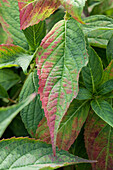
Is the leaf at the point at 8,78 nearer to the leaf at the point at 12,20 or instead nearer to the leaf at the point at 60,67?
the leaf at the point at 12,20

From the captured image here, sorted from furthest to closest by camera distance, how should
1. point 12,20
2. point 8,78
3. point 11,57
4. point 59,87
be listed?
point 8,78 → point 12,20 → point 11,57 → point 59,87

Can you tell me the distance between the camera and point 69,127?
593 millimetres

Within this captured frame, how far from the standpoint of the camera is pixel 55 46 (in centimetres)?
51

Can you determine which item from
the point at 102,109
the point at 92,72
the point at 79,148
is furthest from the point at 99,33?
the point at 79,148

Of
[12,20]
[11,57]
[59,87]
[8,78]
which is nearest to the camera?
[59,87]

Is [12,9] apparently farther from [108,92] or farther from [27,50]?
[108,92]

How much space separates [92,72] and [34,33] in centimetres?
20

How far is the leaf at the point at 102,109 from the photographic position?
1.78ft

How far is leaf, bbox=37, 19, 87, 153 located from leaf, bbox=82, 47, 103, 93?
Answer: 9 cm

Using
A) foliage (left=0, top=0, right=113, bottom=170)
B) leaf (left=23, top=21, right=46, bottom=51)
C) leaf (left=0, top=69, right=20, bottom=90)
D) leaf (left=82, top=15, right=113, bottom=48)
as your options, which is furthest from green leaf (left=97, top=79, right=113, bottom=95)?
leaf (left=0, top=69, right=20, bottom=90)

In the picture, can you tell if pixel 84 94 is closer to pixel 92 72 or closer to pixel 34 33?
pixel 92 72

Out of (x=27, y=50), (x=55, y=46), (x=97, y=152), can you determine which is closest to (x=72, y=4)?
(x=55, y=46)

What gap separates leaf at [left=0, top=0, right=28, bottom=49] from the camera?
2.19ft

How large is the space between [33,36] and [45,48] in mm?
137
